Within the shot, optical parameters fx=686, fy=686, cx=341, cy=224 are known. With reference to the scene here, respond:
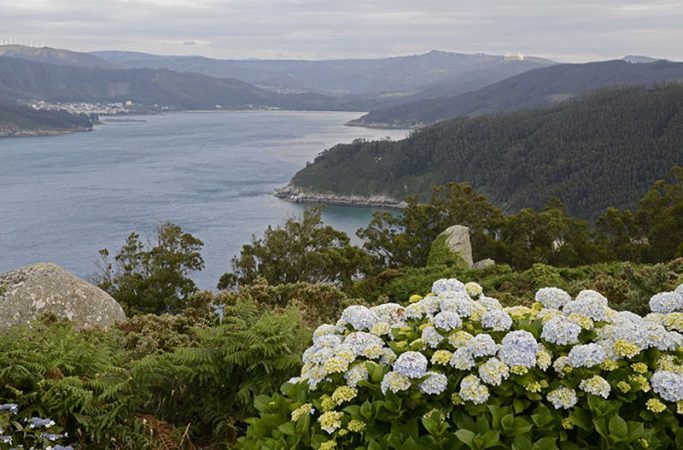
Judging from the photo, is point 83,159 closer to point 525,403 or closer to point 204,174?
point 204,174

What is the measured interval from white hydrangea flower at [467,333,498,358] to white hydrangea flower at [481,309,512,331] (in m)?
0.21

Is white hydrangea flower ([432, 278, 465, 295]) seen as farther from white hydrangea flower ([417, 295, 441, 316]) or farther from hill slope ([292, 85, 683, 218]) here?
hill slope ([292, 85, 683, 218])

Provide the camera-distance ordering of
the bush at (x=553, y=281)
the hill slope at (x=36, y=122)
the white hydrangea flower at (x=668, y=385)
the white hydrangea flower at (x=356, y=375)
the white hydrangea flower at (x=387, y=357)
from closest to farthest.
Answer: the white hydrangea flower at (x=668, y=385)
the white hydrangea flower at (x=356, y=375)
the white hydrangea flower at (x=387, y=357)
the bush at (x=553, y=281)
the hill slope at (x=36, y=122)

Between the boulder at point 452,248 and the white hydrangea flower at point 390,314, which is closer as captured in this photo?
the white hydrangea flower at point 390,314

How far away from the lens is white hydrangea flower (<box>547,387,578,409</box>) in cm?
316

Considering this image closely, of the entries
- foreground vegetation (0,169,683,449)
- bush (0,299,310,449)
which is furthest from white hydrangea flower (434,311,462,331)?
bush (0,299,310,449)

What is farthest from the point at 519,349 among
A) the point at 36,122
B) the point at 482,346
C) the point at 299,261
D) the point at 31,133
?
the point at 36,122

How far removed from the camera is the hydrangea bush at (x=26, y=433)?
3650 mm

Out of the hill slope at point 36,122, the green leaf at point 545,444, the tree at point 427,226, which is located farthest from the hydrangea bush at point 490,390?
the hill slope at point 36,122

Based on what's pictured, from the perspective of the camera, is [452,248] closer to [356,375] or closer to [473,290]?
[473,290]

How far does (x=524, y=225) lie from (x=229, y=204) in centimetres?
5381

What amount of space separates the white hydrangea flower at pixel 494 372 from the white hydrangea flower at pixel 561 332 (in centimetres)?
31

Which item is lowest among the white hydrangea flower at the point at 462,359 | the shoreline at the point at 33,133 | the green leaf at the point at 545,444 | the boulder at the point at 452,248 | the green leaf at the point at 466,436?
the shoreline at the point at 33,133

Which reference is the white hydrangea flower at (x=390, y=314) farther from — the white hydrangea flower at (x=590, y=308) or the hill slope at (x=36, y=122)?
the hill slope at (x=36, y=122)
